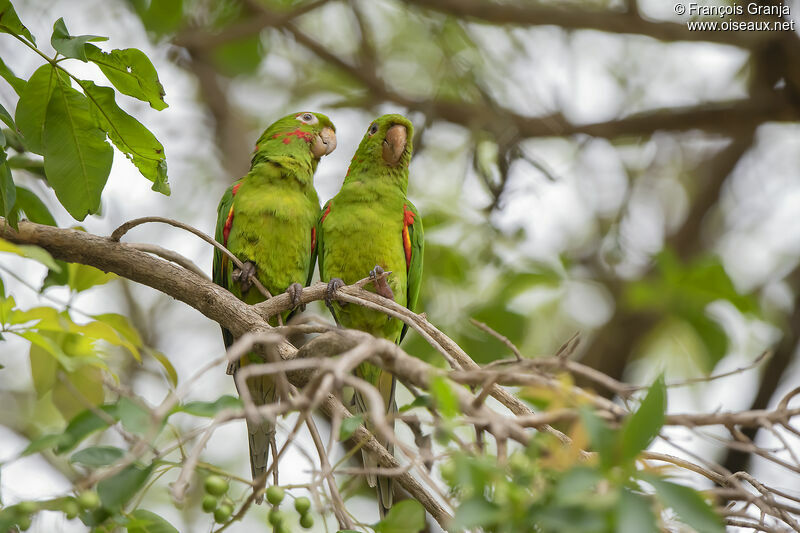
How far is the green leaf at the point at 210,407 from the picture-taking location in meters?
1.55

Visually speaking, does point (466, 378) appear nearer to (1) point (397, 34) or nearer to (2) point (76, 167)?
(2) point (76, 167)

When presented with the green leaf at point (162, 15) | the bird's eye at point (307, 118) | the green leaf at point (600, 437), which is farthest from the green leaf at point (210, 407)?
the green leaf at point (162, 15)

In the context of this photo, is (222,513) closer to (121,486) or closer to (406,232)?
(121,486)

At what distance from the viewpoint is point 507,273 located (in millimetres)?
4555

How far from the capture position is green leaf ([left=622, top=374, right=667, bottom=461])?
1.30 m

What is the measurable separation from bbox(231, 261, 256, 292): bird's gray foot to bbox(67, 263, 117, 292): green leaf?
75cm

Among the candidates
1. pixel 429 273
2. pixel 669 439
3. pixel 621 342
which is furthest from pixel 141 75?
pixel 621 342

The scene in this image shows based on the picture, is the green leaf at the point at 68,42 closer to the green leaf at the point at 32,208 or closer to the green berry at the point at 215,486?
the green leaf at the point at 32,208

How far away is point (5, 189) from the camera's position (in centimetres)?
209

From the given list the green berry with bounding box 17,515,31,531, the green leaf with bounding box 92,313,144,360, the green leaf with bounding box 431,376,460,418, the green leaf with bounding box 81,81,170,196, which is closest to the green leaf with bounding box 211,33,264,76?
the green leaf with bounding box 92,313,144,360

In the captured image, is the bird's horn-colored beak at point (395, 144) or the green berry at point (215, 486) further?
the bird's horn-colored beak at point (395, 144)

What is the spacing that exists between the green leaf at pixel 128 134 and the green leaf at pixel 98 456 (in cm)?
106

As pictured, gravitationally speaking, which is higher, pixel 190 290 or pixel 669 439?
pixel 190 290

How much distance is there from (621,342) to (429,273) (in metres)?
1.74
